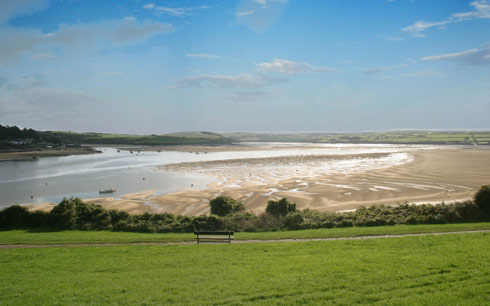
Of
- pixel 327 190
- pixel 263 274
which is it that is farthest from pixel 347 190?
pixel 263 274

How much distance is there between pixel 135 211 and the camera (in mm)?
25547

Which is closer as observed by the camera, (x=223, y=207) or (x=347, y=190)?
(x=223, y=207)

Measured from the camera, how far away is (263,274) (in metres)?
9.09

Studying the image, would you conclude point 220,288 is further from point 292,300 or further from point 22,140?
point 22,140

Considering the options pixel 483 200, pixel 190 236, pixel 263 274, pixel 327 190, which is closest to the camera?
pixel 263 274

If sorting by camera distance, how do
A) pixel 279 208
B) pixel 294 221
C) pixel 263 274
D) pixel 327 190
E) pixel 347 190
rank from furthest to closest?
pixel 327 190, pixel 347 190, pixel 279 208, pixel 294 221, pixel 263 274

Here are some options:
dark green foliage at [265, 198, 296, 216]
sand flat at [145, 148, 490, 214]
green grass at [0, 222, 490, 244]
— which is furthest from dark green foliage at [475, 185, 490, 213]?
dark green foliage at [265, 198, 296, 216]

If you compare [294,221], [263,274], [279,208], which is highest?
[263,274]

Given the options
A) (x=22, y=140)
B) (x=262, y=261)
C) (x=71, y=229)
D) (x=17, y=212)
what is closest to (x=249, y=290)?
(x=262, y=261)

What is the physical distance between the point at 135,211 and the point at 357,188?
2220 centimetres

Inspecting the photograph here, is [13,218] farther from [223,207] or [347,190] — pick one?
[347,190]

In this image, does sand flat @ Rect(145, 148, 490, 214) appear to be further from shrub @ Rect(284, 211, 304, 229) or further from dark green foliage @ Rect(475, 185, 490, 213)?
dark green foliage @ Rect(475, 185, 490, 213)

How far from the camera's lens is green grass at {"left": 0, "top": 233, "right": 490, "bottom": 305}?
24.5 ft

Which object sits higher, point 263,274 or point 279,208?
point 263,274
